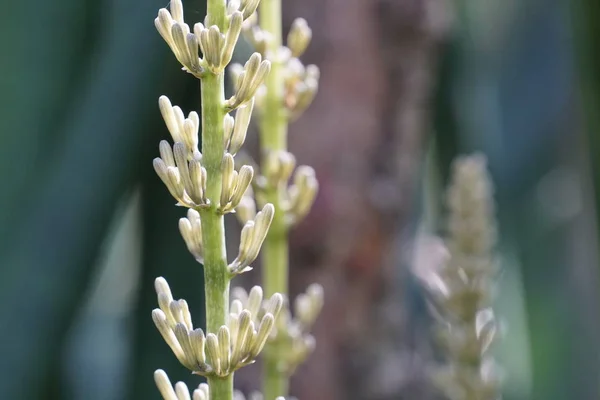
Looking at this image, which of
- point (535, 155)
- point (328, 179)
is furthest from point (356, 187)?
point (535, 155)

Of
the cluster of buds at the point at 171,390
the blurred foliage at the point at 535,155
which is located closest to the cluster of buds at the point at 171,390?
the cluster of buds at the point at 171,390

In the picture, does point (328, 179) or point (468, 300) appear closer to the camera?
point (468, 300)

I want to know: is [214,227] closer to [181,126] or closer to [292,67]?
[181,126]

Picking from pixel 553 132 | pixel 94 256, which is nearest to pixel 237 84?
pixel 94 256

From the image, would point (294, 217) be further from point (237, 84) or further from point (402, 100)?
point (402, 100)

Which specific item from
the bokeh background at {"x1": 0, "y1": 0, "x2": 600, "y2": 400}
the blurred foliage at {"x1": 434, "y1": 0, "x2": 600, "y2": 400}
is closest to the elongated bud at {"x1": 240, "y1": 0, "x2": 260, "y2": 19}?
the bokeh background at {"x1": 0, "y1": 0, "x2": 600, "y2": 400}
